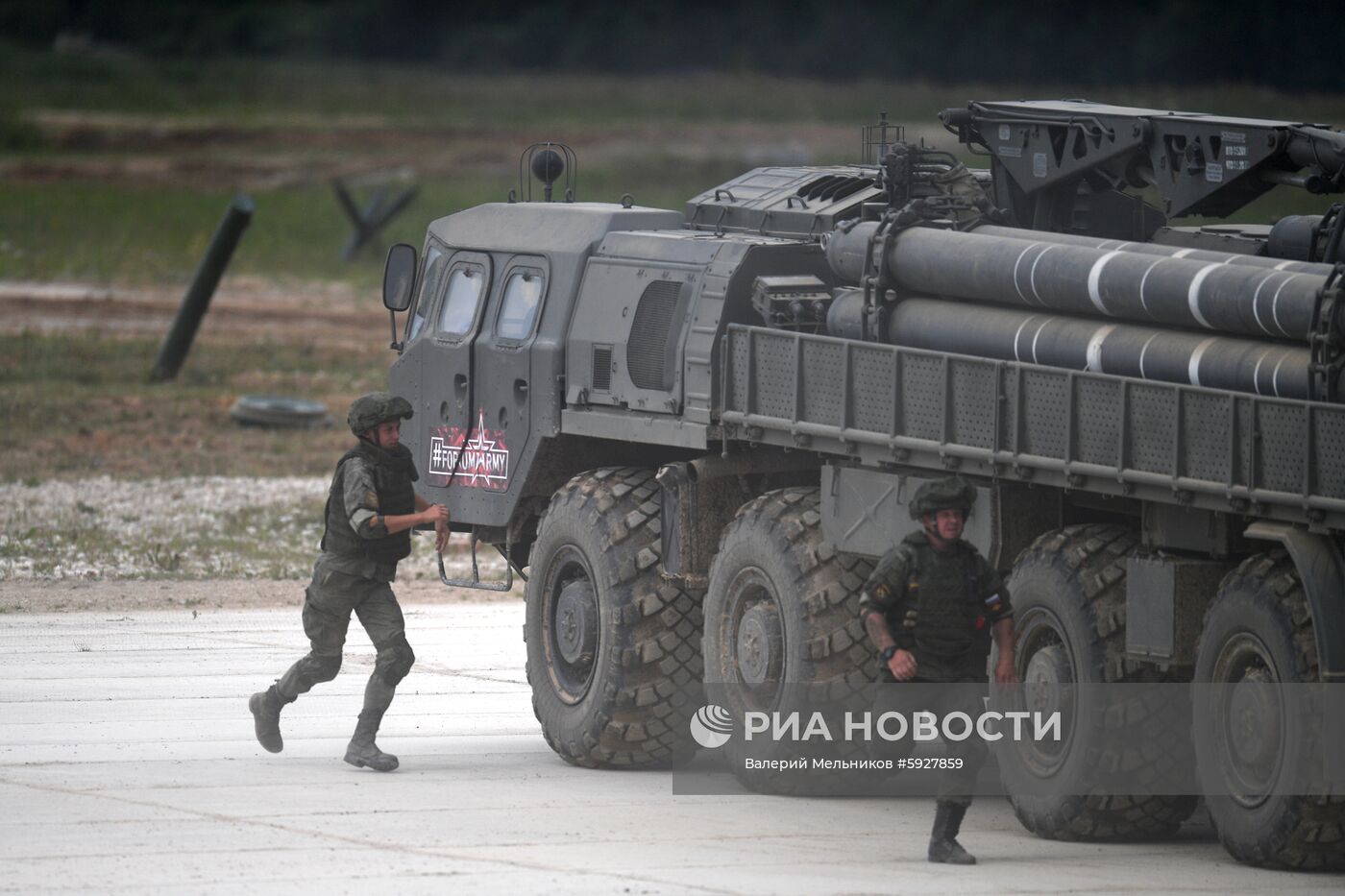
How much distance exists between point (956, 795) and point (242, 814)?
11.0ft

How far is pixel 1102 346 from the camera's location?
11.6m

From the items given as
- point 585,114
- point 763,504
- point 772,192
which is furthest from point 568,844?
point 585,114

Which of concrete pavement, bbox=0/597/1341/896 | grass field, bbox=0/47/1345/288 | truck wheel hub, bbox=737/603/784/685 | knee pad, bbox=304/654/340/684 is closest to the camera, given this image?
concrete pavement, bbox=0/597/1341/896

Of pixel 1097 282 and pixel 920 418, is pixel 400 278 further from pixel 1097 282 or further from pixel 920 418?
pixel 1097 282

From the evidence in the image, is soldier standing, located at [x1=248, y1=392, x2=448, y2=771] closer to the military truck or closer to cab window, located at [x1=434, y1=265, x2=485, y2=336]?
the military truck

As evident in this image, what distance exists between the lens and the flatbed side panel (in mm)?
10250

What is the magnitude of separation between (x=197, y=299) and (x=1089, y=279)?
22.8 m

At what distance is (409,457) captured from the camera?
44.7 feet

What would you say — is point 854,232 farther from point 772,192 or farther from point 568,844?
point 568,844

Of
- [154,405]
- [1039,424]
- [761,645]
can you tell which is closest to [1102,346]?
[1039,424]

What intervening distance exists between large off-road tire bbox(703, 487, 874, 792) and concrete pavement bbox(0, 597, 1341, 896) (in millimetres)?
477

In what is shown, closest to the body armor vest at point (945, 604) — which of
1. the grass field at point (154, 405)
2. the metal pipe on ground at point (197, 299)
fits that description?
the grass field at point (154, 405)

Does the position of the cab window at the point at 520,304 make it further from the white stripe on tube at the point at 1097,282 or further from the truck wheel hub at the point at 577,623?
the white stripe on tube at the point at 1097,282

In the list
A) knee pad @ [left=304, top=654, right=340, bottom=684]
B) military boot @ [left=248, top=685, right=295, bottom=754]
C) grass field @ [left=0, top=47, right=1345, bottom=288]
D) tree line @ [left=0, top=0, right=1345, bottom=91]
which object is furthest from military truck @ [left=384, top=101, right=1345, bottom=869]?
tree line @ [left=0, top=0, right=1345, bottom=91]
